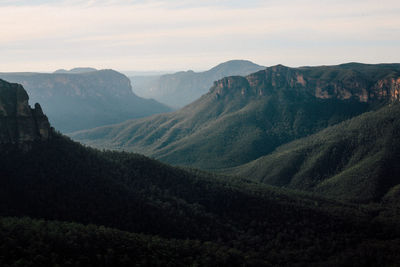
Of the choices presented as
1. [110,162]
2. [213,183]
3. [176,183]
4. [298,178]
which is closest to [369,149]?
[298,178]

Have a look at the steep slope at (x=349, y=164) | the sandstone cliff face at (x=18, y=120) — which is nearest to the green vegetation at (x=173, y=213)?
the sandstone cliff face at (x=18, y=120)

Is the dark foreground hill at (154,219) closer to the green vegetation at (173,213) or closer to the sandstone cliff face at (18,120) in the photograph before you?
the green vegetation at (173,213)

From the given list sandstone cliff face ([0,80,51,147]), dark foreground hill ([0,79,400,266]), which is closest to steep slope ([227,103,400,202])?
dark foreground hill ([0,79,400,266])

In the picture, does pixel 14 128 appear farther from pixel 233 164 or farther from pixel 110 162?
pixel 233 164

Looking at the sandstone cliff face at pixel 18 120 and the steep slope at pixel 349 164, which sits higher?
the sandstone cliff face at pixel 18 120

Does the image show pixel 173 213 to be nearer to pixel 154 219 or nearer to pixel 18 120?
pixel 154 219

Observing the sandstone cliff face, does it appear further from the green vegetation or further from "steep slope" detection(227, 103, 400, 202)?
"steep slope" detection(227, 103, 400, 202)
